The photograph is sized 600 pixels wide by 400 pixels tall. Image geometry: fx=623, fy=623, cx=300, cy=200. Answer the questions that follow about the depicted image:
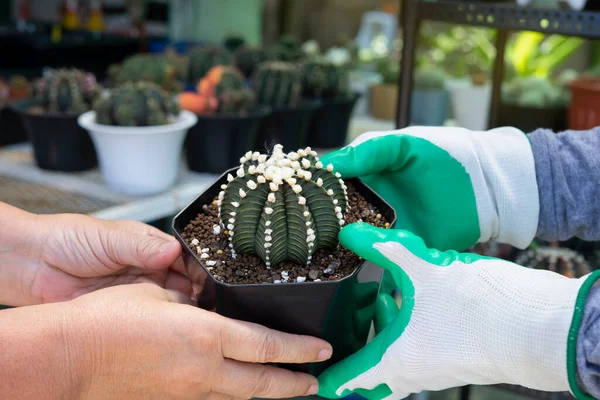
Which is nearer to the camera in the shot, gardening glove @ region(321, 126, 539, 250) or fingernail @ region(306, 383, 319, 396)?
fingernail @ region(306, 383, 319, 396)

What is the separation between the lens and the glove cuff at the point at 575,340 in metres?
0.61

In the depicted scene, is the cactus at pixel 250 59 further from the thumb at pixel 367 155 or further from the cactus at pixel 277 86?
the thumb at pixel 367 155

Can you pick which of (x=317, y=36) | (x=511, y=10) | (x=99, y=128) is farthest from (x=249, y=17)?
(x=511, y=10)

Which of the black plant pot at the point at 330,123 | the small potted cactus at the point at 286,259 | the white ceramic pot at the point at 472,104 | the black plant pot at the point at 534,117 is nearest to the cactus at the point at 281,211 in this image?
the small potted cactus at the point at 286,259

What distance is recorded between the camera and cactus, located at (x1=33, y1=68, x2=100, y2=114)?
62.8 inches

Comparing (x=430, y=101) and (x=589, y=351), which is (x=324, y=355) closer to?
(x=589, y=351)

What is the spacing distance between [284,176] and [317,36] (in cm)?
284

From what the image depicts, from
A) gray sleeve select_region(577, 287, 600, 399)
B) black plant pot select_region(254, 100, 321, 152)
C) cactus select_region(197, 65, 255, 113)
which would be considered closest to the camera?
gray sleeve select_region(577, 287, 600, 399)

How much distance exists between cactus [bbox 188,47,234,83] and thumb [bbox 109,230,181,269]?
133 centimetres

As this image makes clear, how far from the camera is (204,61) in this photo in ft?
7.17

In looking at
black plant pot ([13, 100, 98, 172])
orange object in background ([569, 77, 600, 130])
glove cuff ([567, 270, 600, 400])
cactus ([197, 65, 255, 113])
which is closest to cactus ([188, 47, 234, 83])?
cactus ([197, 65, 255, 113])

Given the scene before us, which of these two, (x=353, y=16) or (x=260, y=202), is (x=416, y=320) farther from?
(x=353, y=16)

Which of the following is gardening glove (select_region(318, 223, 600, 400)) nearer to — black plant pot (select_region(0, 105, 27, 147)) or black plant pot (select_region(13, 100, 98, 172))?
black plant pot (select_region(13, 100, 98, 172))

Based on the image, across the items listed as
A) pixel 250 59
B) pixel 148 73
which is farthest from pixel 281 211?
pixel 250 59
